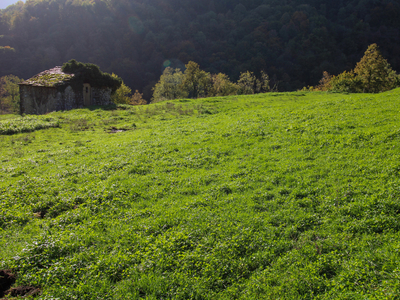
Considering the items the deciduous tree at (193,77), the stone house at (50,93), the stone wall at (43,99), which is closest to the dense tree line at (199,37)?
the deciduous tree at (193,77)

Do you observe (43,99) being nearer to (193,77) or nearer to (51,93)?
(51,93)

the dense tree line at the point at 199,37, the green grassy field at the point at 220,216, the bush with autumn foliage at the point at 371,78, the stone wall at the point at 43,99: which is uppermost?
the dense tree line at the point at 199,37

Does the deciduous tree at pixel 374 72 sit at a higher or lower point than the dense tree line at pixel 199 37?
lower

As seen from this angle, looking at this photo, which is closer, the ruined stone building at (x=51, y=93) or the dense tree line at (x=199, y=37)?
the ruined stone building at (x=51, y=93)

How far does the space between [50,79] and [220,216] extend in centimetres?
3852

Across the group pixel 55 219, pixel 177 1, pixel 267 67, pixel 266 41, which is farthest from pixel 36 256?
pixel 177 1

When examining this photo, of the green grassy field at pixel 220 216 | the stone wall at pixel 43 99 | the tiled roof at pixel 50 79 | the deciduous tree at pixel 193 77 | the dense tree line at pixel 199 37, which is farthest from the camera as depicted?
the dense tree line at pixel 199 37

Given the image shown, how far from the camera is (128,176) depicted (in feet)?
36.0

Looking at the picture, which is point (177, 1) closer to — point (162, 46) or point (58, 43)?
point (162, 46)

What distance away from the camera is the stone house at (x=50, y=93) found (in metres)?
34.1

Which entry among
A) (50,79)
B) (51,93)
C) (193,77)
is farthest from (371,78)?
(50,79)

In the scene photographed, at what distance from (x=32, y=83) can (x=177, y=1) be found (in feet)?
466

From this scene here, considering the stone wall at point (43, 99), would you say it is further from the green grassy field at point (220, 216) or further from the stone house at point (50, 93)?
the green grassy field at point (220, 216)

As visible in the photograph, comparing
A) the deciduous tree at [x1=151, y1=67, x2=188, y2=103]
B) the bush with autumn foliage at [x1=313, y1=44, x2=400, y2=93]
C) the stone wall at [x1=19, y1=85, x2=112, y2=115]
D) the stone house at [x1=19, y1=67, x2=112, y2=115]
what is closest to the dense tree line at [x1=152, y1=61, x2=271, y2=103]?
the deciduous tree at [x1=151, y1=67, x2=188, y2=103]
